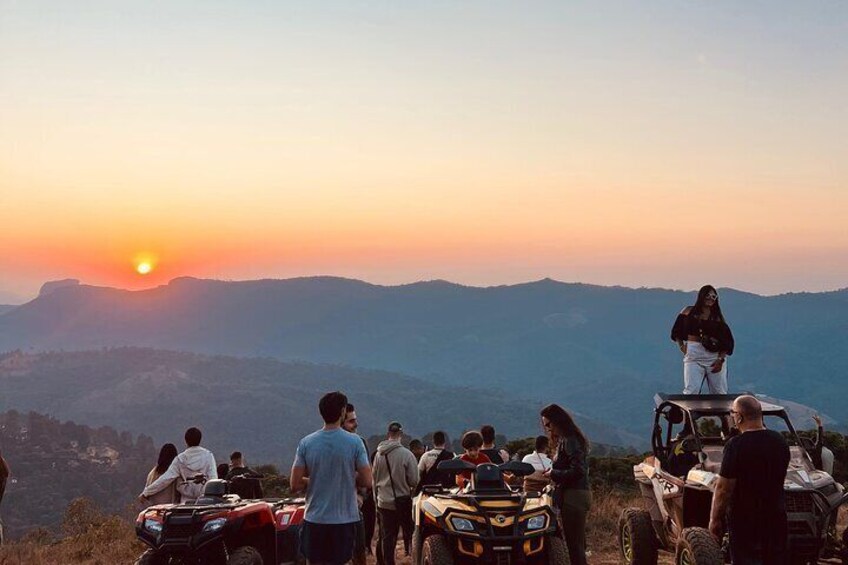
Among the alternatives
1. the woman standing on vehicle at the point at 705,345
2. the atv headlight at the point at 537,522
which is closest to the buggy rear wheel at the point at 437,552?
the atv headlight at the point at 537,522

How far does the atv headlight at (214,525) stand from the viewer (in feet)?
35.4

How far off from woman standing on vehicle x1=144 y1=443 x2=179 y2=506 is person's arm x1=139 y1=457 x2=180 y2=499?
0.24 ft

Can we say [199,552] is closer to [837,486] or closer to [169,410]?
[837,486]

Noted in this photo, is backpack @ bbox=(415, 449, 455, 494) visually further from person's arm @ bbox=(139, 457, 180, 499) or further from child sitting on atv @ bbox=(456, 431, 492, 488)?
person's arm @ bbox=(139, 457, 180, 499)

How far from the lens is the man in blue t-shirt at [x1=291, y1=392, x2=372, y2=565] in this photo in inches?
322

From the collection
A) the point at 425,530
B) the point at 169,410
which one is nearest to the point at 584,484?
the point at 425,530

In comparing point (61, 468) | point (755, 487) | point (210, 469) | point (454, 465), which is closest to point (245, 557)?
point (210, 469)

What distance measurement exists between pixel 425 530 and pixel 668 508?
282 cm

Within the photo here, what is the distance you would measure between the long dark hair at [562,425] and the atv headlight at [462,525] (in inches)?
52.0

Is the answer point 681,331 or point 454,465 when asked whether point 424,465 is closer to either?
point 454,465

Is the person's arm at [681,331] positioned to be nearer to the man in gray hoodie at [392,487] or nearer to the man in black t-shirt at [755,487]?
the man in gray hoodie at [392,487]

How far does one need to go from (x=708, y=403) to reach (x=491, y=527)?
11.0 feet

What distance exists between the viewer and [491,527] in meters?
10.0

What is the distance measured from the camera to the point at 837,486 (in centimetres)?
1048
